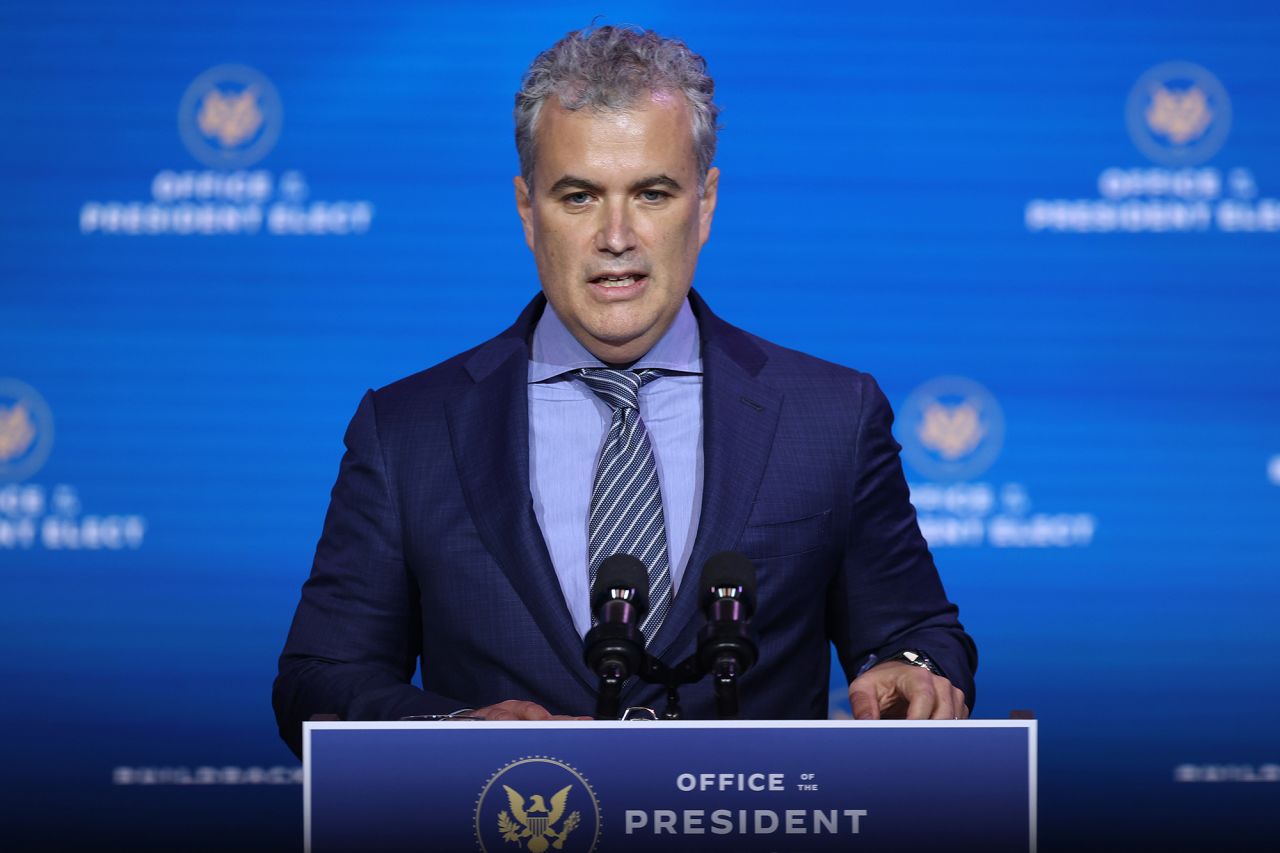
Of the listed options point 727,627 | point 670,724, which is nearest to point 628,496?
point 727,627

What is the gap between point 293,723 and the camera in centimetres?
209

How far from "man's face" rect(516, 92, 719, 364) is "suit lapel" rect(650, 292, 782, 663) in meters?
0.13

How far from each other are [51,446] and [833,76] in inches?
78.6

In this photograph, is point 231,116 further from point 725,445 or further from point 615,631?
point 615,631

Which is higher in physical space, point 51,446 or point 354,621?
point 51,446

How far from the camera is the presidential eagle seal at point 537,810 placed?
1433 mm

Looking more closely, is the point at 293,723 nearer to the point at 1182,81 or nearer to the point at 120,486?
the point at 120,486

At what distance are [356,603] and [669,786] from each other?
89 centimetres

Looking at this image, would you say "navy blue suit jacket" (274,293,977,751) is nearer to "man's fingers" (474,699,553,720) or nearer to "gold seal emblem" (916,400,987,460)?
"man's fingers" (474,699,553,720)

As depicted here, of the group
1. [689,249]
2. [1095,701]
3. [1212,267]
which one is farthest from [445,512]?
[1212,267]

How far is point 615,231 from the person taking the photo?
217 cm

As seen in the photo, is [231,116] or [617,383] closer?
[617,383]

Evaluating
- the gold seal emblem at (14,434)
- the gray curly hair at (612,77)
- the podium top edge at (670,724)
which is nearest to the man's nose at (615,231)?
the gray curly hair at (612,77)

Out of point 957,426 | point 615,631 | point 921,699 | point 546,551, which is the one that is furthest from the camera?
point 957,426
